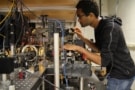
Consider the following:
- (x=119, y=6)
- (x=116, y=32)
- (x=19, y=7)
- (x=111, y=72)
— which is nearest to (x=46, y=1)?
(x=19, y=7)

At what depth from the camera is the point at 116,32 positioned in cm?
198

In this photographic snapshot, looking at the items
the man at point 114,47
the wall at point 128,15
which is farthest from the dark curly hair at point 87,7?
the wall at point 128,15

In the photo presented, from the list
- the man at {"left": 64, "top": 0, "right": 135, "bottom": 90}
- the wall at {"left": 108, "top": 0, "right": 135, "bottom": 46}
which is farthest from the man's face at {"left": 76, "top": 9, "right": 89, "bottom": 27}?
the wall at {"left": 108, "top": 0, "right": 135, "bottom": 46}

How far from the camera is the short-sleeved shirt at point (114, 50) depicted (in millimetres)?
1937

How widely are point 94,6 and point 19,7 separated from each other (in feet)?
2.67

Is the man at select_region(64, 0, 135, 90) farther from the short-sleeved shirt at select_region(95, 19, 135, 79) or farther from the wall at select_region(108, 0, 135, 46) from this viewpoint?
the wall at select_region(108, 0, 135, 46)

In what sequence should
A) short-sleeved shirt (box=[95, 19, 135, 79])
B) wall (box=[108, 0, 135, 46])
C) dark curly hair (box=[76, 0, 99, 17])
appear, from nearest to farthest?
Result: short-sleeved shirt (box=[95, 19, 135, 79]), dark curly hair (box=[76, 0, 99, 17]), wall (box=[108, 0, 135, 46])

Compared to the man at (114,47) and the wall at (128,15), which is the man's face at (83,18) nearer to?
the man at (114,47)

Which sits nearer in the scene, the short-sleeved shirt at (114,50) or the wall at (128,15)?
the short-sleeved shirt at (114,50)

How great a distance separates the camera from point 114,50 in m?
2.02

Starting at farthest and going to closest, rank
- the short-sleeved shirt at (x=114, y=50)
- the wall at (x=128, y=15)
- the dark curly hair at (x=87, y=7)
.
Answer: the wall at (x=128, y=15) → the dark curly hair at (x=87, y=7) → the short-sleeved shirt at (x=114, y=50)

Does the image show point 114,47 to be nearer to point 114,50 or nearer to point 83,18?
point 114,50

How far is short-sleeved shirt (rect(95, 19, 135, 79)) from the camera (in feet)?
6.35

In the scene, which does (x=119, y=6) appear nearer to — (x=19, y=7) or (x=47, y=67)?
(x=19, y=7)
